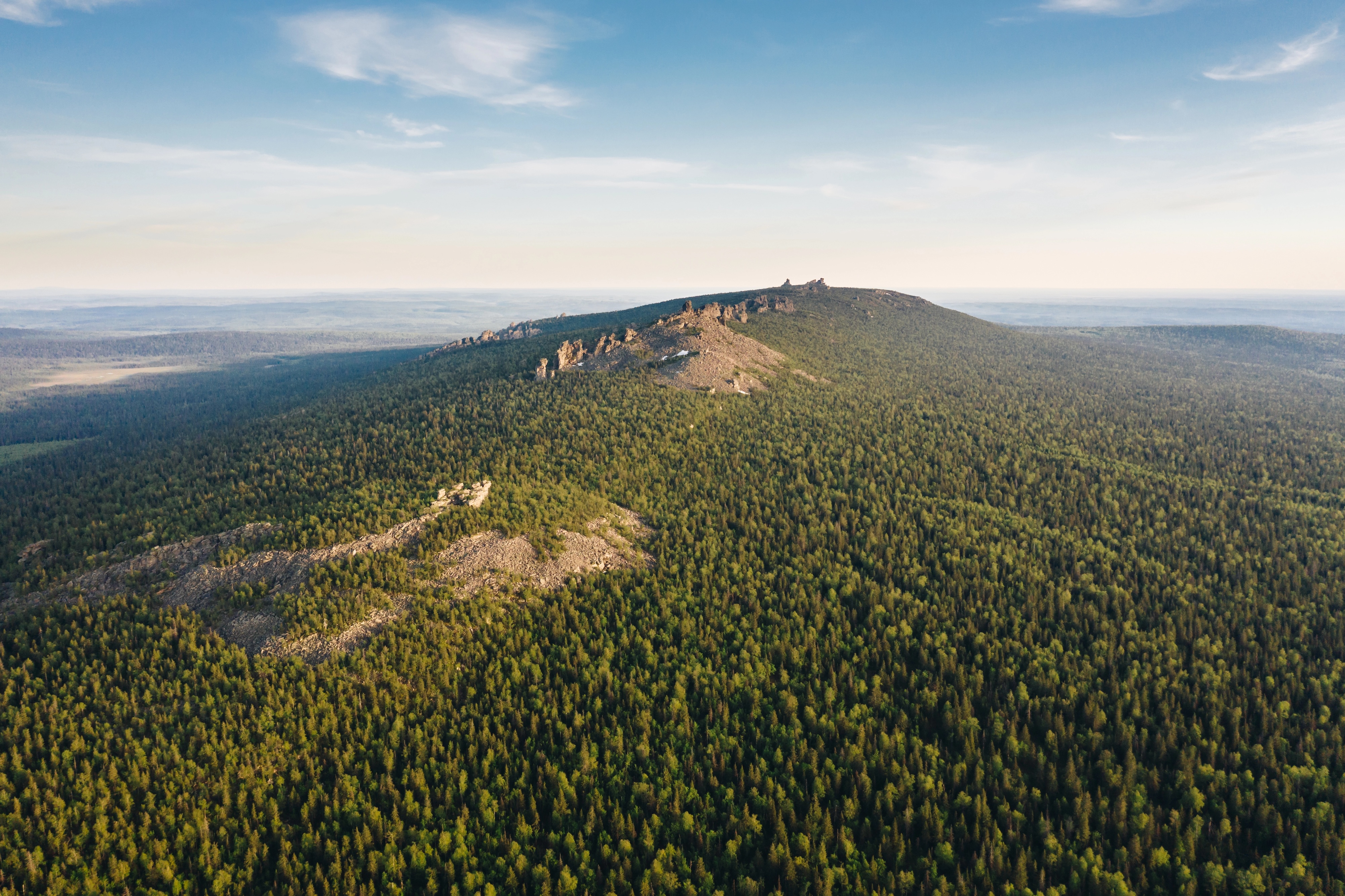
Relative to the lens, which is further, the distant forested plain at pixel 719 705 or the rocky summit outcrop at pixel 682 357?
the rocky summit outcrop at pixel 682 357

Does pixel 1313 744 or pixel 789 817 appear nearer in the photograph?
pixel 789 817

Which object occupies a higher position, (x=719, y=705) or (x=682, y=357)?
(x=682, y=357)

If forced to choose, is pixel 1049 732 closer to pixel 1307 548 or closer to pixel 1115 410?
pixel 1307 548

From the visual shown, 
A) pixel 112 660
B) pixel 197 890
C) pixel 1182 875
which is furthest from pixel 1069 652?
pixel 112 660

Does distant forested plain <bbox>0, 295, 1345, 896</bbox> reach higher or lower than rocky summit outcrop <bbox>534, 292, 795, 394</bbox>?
lower

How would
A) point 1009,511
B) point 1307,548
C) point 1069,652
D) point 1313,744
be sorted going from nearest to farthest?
point 1313,744 < point 1069,652 < point 1307,548 < point 1009,511

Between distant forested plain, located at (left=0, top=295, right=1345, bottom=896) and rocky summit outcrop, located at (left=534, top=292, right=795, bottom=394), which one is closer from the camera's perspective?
distant forested plain, located at (left=0, top=295, right=1345, bottom=896)

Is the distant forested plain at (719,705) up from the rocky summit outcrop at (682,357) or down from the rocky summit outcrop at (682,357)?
down

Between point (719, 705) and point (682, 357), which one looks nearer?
point (719, 705)
